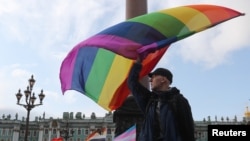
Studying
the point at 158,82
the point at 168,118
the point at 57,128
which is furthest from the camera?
the point at 57,128

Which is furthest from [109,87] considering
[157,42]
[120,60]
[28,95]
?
[28,95]

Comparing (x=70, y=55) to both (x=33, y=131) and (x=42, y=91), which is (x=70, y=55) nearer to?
(x=42, y=91)

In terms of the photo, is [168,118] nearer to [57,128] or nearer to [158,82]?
[158,82]

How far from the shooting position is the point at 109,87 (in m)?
5.31

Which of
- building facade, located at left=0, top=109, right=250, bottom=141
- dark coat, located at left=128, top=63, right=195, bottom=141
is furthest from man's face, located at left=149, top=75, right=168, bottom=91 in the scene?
building facade, located at left=0, top=109, right=250, bottom=141

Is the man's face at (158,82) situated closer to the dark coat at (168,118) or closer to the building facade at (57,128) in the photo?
the dark coat at (168,118)

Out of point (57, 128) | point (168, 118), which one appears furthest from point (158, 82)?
point (57, 128)

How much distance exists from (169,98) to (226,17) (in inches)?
66.8

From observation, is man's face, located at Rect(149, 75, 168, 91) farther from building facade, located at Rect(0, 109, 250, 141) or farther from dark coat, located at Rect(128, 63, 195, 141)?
building facade, located at Rect(0, 109, 250, 141)

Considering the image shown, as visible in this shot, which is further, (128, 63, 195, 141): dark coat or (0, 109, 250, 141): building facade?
(0, 109, 250, 141): building facade

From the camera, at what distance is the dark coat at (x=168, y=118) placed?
137 inches

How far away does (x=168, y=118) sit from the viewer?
3.54 meters

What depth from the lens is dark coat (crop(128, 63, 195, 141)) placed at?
137 inches

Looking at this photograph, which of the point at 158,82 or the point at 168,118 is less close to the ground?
the point at 158,82
